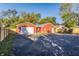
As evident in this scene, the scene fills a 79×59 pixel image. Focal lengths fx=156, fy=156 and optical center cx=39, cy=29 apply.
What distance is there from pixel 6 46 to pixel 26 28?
23 centimetres

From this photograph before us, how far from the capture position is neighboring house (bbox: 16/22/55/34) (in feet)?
4.46

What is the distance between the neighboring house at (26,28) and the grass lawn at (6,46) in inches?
3.3

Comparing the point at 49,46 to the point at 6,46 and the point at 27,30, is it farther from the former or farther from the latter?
the point at 6,46

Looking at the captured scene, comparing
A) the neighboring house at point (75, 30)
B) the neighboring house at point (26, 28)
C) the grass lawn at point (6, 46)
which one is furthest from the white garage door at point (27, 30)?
the neighboring house at point (75, 30)

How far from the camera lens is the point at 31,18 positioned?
1.38m

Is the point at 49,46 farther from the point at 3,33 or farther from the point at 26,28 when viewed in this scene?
the point at 3,33

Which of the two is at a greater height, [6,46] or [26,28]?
[26,28]

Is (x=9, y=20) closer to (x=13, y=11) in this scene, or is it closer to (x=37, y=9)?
(x=13, y=11)

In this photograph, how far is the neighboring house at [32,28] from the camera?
1360mm

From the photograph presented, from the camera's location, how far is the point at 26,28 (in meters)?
1.37

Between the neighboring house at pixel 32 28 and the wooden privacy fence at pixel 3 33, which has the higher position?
the neighboring house at pixel 32 28

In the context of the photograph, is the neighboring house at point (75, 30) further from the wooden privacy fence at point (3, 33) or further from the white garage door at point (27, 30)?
the wooden privacy fence at point (3, 33)

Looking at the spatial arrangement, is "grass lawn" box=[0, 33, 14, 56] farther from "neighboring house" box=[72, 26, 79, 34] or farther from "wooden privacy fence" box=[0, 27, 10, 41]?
"neighboring house" box=[72, 26, 79, 34]

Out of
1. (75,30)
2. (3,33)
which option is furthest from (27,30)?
(75,30)
